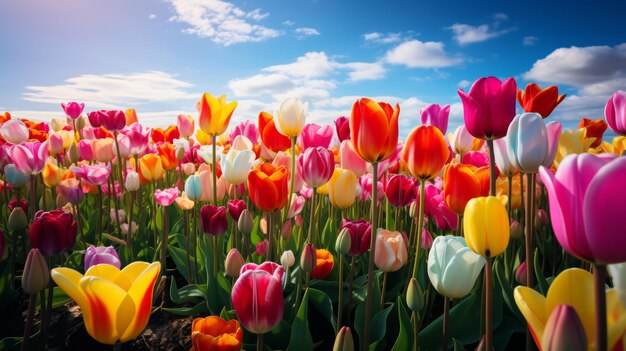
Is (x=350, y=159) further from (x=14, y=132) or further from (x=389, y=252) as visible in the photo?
(x=14, y=132)

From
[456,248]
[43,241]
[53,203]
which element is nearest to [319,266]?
[456,248]

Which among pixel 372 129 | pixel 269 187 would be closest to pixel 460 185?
pixel 372 129

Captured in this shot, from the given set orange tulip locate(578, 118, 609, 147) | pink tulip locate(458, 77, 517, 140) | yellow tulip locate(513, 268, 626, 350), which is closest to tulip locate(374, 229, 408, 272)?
pink tulip locate(458, 77, 517, 140)

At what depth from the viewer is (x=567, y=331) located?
79 cm

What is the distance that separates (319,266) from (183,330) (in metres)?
1.05

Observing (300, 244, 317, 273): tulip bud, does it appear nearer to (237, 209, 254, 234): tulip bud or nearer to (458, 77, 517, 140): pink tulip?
(237, 209, 254, 234): tulip bud

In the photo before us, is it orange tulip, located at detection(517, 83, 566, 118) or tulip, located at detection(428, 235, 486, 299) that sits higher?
orange tulip, located at detection(517, 83, 566, 118)

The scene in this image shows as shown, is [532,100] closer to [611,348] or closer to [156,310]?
[611,348]

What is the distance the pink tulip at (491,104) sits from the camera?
1.82 m

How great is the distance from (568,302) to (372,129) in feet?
3.36

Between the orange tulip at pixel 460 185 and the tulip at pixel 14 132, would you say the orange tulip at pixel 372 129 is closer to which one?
the orange tulip at pixel 460 185

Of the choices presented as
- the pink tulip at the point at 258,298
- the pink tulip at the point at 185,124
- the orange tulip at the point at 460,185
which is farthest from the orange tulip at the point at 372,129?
the pink tulip at the point at 185,124

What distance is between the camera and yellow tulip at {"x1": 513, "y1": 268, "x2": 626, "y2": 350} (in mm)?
947

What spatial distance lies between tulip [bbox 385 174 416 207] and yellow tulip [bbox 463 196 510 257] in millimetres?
1404
